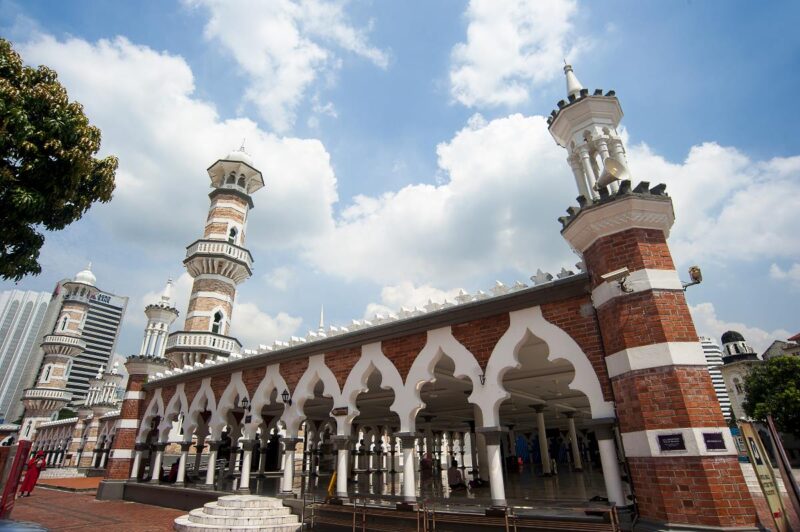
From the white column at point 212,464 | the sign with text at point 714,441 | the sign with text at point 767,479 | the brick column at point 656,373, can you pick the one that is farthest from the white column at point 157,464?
the sign with text at point 767,479

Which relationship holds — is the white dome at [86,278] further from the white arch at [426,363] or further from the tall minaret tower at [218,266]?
the white arch at [426,363]

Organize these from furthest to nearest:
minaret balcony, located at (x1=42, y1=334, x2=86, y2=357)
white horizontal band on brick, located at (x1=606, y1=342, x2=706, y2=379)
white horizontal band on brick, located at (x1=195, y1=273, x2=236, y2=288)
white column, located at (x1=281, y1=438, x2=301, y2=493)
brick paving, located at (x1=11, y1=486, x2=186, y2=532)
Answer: minaret balcony, located at (x1=42, y1=334, x2=86, y2=357)
white horizontal band on brick, located at (x1=195, y1=273, x2=236, y2=288)
white column, located at (x1=281, y1=438, x2=301, y2=493)
brick paving, located at (x1=11, y1=486, x2=186, y2=532)
white horizontal band on brick, located at (x1=606, y1=342, x2=706, y2=379)

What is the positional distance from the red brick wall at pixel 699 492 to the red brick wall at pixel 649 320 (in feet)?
5.33

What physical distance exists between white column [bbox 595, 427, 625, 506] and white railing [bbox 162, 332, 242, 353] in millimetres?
23753

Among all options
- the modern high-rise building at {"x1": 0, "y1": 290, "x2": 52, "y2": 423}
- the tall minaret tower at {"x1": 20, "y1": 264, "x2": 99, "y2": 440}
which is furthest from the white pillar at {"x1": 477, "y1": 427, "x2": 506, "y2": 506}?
the modern high-rise building at {"x1": 0, "y1": 290, "x2": 52, "y2": 423}

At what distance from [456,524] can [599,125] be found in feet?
26.1

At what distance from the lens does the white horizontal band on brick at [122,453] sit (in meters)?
16.6

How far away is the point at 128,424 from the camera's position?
56.4ft

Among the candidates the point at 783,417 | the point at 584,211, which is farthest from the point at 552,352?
the point at 783,417

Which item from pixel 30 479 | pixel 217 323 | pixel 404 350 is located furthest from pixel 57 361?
pixel 404 350

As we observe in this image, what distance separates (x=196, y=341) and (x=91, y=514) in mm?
13153

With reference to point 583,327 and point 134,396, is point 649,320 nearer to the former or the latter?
point 583,327

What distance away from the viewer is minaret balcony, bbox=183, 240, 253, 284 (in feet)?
88.2

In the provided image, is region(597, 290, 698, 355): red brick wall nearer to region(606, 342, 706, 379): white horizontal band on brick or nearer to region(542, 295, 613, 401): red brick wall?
region(606, 342, 706, 379): white horizontal band on brick
